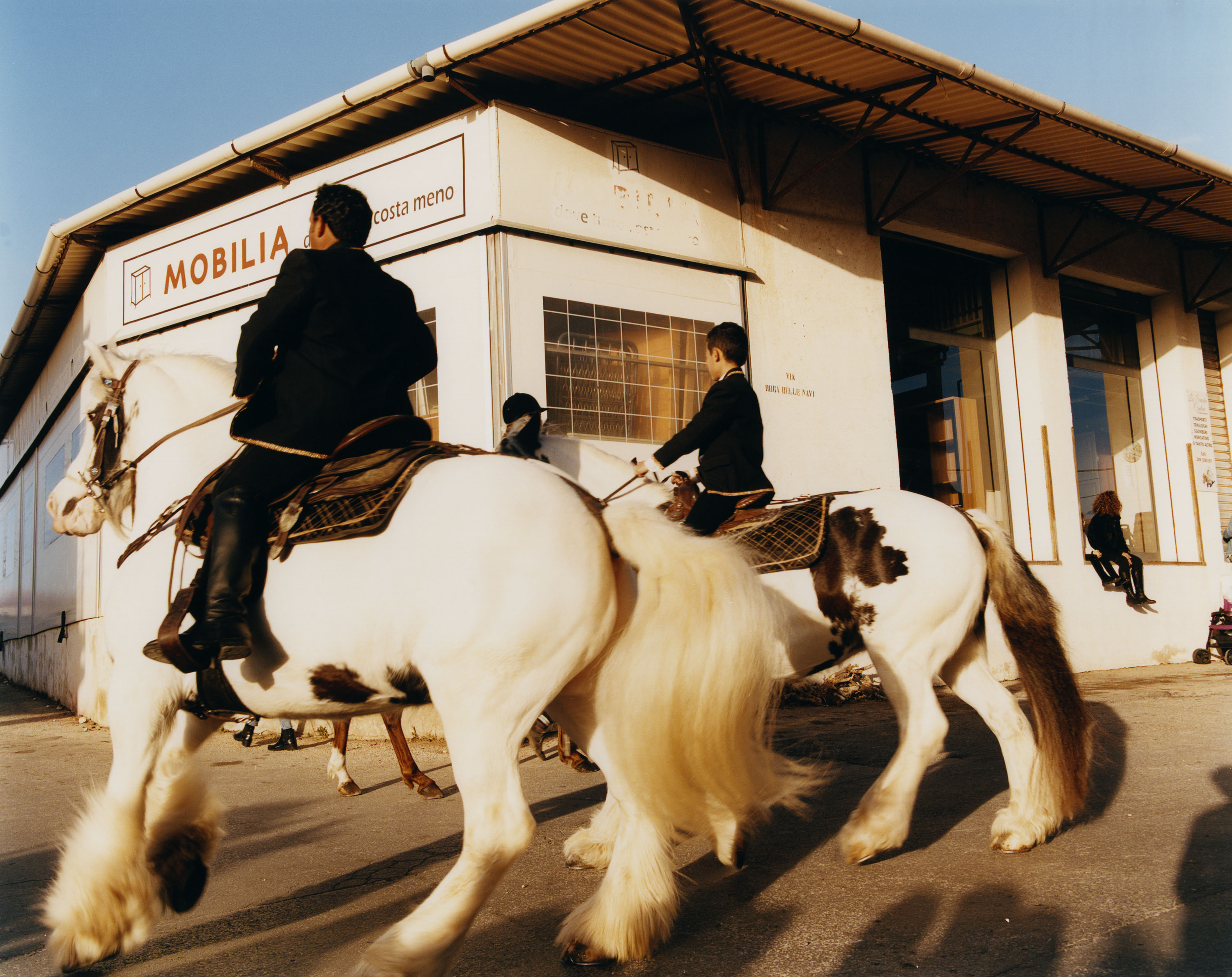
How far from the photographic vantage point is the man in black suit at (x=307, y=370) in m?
3.19

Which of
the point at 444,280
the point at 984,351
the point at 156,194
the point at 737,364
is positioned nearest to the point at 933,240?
the point at 984,351

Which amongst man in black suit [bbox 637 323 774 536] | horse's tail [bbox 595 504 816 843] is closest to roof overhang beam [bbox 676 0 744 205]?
man in black suit [bbox 637 323 774 536]

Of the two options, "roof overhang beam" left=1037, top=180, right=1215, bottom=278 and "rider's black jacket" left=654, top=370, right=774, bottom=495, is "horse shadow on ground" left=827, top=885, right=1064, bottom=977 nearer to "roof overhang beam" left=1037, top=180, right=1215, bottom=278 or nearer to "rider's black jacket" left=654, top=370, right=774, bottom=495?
"rider's black jacket" left=654, top=370, right=774, bottom=495

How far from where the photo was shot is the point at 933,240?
13.0 m

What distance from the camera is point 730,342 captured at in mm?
5344

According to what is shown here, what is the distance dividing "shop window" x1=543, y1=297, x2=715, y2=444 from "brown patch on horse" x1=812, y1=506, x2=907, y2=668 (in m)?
4.69

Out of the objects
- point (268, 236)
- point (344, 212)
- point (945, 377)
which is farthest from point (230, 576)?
point (945, 377)

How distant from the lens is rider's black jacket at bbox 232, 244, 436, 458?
3211mm

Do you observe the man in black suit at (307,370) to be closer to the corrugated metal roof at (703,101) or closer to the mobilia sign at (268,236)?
the corrugated metal roof at (703,101)

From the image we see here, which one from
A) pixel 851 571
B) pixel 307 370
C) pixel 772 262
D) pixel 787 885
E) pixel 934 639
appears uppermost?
pixel 772 262

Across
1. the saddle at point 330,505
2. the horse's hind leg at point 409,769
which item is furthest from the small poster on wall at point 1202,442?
the saddle at point 330,505

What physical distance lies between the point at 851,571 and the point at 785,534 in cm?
39

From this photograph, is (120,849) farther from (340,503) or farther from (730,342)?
(730,342)

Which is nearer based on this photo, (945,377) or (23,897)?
(23,897)
